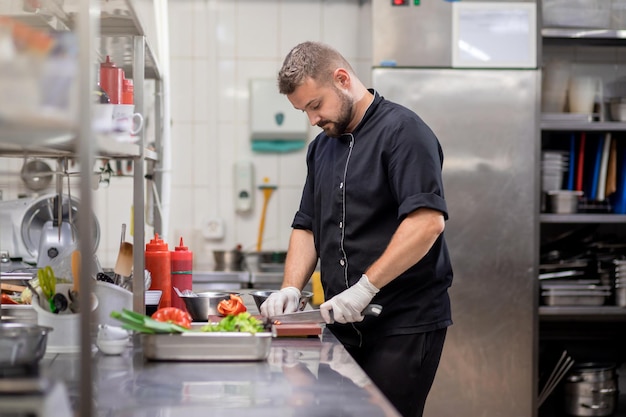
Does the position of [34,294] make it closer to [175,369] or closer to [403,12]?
[175,369]

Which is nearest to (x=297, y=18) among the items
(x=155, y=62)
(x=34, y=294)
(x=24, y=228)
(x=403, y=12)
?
(x=403, y=12)

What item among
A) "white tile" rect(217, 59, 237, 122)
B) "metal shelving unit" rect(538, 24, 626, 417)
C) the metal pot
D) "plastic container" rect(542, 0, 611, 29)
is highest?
"plastic container" rect(542, 0, 611, 29)

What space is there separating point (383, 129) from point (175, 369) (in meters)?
0.99

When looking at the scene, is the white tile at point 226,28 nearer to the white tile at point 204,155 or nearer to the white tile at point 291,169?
the white tile at point 204,155

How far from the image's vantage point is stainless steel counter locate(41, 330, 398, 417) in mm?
1461

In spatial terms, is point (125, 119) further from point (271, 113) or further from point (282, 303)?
point (271, 113)

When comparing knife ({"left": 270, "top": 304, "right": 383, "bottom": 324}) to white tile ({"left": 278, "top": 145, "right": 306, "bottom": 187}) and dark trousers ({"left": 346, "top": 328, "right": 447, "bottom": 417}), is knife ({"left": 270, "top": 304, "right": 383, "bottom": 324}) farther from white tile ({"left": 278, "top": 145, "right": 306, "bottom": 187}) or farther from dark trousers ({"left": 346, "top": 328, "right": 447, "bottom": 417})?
white tile ({"left": 278, "top": 145, "right": 306, "bottom": 187})

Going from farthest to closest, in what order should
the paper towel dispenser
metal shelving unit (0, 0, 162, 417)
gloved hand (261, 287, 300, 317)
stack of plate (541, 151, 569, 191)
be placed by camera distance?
the paper towel dispenser
stack of plate (541, 151, 569, 191)
gloved hand (261, 287, 300, 317)
metal shelving unit (0, 0, 162, 417)

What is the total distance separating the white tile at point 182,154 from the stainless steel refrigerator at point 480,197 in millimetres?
1284

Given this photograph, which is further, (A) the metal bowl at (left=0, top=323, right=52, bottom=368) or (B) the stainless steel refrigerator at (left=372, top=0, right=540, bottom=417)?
(B) the stainless steel refrigerator at (left=372, top=0, right=540, bottom=417)

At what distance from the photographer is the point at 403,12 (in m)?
3.91

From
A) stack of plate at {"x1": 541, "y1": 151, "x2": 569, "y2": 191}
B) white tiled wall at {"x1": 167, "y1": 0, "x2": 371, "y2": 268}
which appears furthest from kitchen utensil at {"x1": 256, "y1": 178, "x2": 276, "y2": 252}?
stack of plate at {"x1": 541, "y1": 151, "x2": 569, "y2": 191}

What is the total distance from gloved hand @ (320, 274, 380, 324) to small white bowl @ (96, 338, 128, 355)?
21.1 inches

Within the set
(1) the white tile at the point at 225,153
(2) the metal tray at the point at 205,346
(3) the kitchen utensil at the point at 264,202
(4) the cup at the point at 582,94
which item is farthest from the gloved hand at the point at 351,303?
(1) the white tile at the point at 225,153
